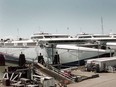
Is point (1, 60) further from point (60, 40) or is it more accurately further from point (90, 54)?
point (60, 40)

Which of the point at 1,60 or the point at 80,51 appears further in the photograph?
the point at 80,51

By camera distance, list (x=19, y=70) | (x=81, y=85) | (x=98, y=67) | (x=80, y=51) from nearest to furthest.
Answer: (x=81, y=85)
(x=19, y=70)
(x=98, y=67)
(x=80, y=51)

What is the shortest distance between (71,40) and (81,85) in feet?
83.8

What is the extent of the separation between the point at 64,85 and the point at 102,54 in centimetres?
1636

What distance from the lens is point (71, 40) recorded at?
132ft

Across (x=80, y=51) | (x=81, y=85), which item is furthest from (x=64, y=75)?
(x=80, y=51)

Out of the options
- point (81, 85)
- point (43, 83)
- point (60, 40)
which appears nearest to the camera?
point (43, 83)

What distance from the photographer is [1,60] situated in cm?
2058

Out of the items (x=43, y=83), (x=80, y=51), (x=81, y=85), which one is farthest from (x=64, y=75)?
(x=80, y=51)

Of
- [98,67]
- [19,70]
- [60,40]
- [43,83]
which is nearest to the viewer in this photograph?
[43,83]

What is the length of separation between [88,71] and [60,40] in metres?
19.2

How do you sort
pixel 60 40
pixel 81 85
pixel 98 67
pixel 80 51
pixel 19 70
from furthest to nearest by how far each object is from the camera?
pixel 60 40, pixel 80 51, pixel 98 67, pixel 19 70, pixel 81 85

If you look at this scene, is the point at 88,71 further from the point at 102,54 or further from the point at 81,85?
the point at 102,54

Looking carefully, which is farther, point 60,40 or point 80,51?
point 60,40
